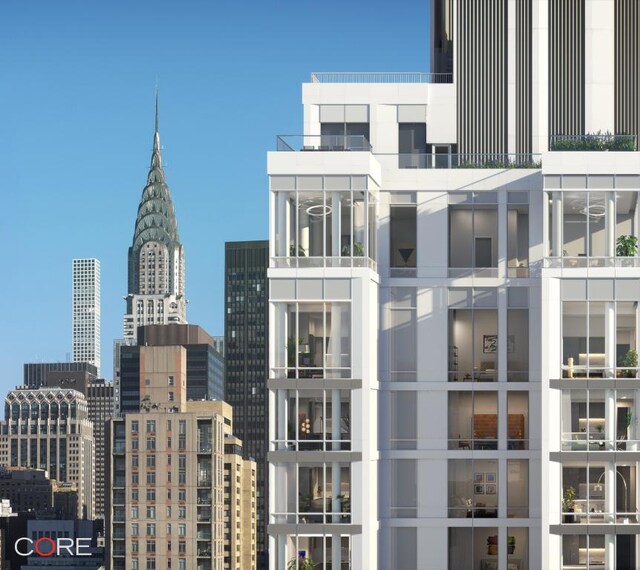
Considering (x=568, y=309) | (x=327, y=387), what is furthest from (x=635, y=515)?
(x=327, y=387)

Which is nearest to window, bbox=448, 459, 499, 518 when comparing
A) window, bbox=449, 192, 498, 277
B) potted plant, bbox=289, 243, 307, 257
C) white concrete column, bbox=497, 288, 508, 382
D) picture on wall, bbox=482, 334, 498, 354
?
white concrete column, bbox=497, 288, 508, 382

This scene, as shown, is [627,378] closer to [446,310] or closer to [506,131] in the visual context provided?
[446,310]

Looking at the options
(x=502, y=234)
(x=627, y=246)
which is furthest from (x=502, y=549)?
(x=627, y=246)

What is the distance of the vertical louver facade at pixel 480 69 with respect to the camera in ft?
208

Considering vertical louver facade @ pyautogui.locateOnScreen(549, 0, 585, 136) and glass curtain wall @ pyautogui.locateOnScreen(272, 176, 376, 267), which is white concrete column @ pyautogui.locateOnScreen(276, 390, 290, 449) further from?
vertical louver facade @ pyautogui.locateOnScreen(549, 0, 585, 136)

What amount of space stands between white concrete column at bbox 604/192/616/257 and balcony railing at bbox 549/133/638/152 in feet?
→ 12.4

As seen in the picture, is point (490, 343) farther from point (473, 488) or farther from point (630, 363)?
point (630, 363)

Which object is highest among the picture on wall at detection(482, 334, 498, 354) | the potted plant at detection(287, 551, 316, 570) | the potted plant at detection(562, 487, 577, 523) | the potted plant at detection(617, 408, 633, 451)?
the picture on wall at detection(482, 334, 498, 354)

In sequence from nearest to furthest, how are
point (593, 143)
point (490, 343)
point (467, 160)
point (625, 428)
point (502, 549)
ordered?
point (625, 428) < point (502, 549) < point (490, 343) < point (593, 143) < point (467, 160)

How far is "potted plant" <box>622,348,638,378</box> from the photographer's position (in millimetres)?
53812

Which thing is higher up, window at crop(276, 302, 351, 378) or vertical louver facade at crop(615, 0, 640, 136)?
vertical louver facade at crop(615, 0, 640, 136)

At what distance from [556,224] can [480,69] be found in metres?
11.5

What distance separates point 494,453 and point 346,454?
608 centimetres

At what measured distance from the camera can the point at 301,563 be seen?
5362cm
